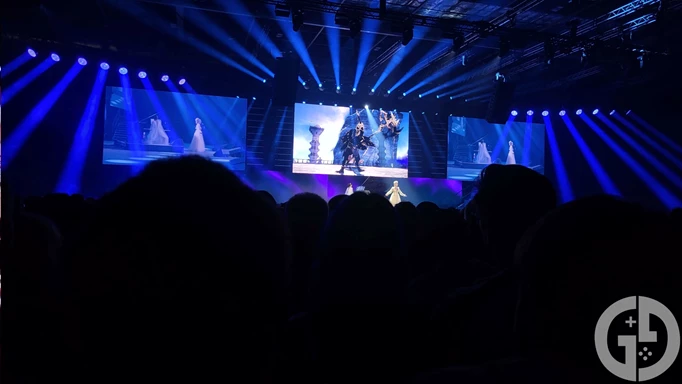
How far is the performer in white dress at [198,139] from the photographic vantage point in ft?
32.8

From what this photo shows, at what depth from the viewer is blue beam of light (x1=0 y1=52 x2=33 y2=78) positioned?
8.44 meters

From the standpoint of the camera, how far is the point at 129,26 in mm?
8891

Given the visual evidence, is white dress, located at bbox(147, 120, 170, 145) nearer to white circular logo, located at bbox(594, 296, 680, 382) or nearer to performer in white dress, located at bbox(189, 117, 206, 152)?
performer in white dress, located at bbox(189, 117, 206, 152)

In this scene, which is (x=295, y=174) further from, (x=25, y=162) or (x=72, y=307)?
(x=72, y=307)

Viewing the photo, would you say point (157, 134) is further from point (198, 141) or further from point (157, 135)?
point (198, 141)

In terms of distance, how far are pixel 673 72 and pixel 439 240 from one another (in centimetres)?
1041

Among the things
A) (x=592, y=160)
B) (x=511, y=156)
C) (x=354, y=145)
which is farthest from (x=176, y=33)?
(x=592, y=160)

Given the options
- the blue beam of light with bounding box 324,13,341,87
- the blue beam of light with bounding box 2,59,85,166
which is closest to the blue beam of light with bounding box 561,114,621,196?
the blue beam of light with bounding box 324,13,341,87

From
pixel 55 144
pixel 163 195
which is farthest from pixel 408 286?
pixel 55 144

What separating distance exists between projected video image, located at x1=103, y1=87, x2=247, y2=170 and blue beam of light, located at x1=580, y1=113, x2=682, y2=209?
36.2ft

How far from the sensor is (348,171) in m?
11.1

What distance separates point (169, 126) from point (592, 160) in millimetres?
12829

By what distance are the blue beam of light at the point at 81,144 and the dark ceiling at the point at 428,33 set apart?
110 centimetres

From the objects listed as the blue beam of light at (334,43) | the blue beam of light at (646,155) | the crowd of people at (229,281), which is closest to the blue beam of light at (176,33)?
the blue beam of light at (334,43)
